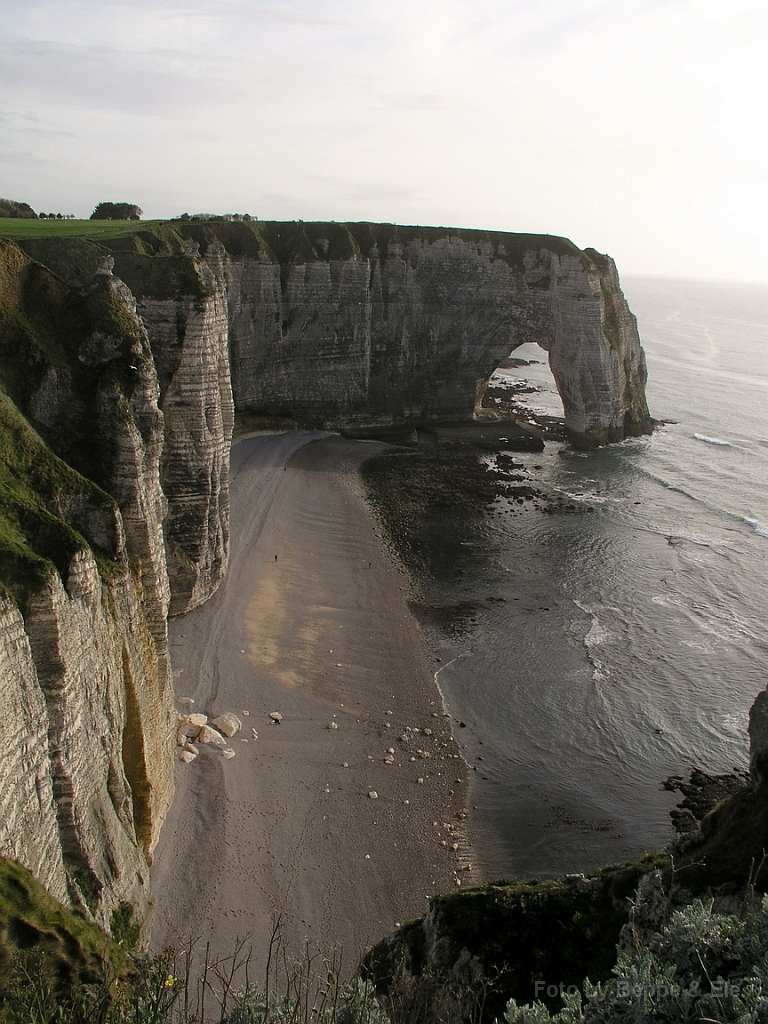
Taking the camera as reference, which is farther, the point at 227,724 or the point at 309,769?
the point at 227,724

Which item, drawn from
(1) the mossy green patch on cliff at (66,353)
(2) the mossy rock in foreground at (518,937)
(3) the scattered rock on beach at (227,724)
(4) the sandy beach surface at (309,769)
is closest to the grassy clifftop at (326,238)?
(4) the sandy beach surface at (309,769)

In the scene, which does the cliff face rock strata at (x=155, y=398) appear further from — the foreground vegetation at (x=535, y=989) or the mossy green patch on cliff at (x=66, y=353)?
the foreground vegetation at (x=535, y=989)

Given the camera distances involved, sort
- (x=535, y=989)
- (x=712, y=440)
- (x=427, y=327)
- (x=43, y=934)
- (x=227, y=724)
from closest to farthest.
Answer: (x=43, y=934), (x=535, y=989), (x=227, y=724), (x=427, y=327), (x=712, y=440)

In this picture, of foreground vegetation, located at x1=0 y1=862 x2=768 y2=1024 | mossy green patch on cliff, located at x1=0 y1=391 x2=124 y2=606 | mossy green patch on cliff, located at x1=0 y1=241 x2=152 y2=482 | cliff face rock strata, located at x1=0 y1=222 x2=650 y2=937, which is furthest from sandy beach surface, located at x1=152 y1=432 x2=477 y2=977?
mossy green patch on cliff, located at x1=0 y1=241 x2=152 y2=482

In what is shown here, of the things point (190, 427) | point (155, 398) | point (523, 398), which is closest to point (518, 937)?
point (155, 398)

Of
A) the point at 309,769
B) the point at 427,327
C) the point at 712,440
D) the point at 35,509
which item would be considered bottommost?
the point at 309,769

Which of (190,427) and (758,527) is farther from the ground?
(190,427)

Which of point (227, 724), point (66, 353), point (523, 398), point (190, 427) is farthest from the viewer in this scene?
point (523, 398)

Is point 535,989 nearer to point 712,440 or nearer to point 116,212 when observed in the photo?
point 712,440
